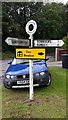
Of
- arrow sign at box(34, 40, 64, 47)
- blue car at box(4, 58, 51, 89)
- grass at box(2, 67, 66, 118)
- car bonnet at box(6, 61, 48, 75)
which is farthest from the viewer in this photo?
car bonnet at box(6, 61, 48, 75)

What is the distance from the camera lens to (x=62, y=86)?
32.0ft

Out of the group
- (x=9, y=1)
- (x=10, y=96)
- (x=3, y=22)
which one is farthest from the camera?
(x=9, y=1)

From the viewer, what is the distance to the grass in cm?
698

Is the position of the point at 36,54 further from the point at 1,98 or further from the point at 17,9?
the point at 17,9

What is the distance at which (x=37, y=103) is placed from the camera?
7.82m

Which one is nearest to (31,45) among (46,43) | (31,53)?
(31,53)

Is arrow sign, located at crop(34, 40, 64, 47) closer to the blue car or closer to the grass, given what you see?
the blue car

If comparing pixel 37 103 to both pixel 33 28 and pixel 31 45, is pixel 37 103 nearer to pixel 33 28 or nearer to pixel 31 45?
pixel 31 45

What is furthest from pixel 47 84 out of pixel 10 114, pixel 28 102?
pixel 10 114

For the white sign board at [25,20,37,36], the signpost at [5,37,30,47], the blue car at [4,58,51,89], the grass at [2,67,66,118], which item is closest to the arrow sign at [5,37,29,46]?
the signpost at [5,37,30,47]

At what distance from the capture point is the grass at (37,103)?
698 centimetres

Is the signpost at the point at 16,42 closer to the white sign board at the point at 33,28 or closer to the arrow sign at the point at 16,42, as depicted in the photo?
the arrow sign at the point at 16,42

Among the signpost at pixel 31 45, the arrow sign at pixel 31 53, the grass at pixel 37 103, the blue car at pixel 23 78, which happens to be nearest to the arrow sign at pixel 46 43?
the signpost at pixel 31 45

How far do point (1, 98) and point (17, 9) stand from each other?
3150 cm
